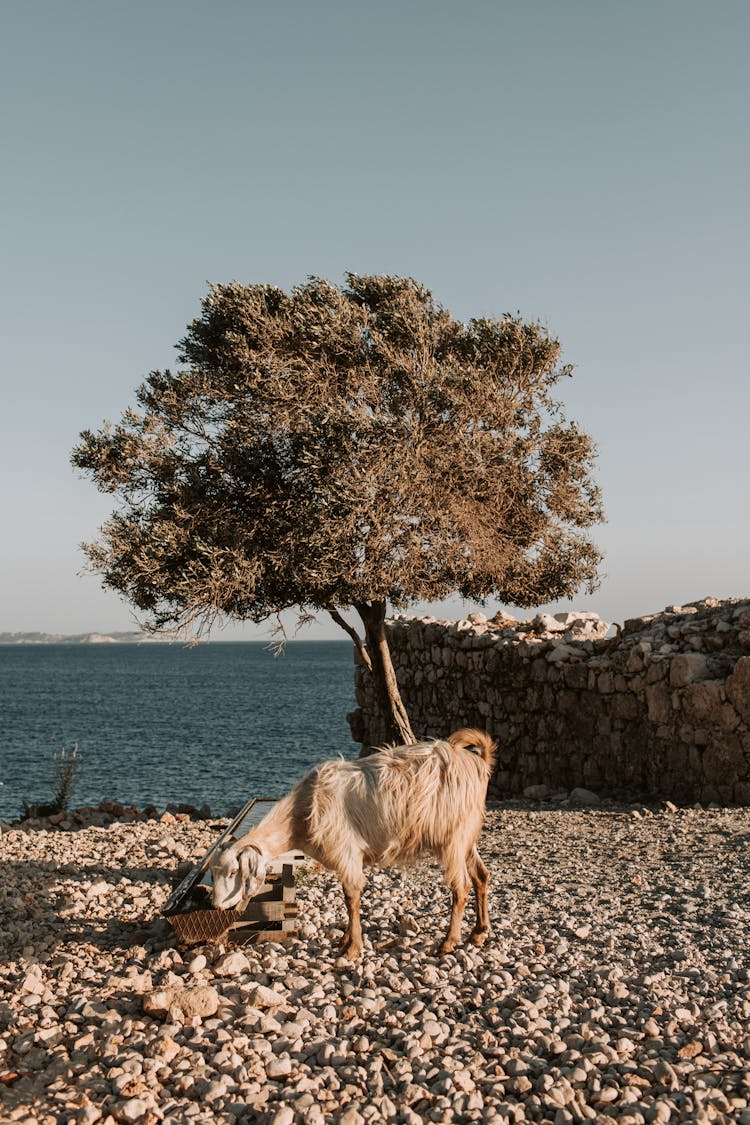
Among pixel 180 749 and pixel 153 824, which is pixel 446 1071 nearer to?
pixel 153 824

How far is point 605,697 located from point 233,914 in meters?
10.2

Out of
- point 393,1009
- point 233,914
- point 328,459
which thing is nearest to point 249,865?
point 233,914

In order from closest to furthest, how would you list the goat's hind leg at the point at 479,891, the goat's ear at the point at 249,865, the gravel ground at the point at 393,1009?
the gravel ground at the point at 393,1009 < the goat's ear at the point at 249,865 < the goat's hind leg at the point at 479,891

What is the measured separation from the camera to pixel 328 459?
41.8ft

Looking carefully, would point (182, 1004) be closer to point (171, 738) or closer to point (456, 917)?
point (456, 917)

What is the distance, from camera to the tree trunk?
49.3 feet

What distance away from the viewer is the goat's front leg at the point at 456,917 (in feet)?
21.5

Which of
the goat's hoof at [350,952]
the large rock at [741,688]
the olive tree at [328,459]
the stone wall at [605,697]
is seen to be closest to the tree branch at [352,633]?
the olive tree at [328,459]

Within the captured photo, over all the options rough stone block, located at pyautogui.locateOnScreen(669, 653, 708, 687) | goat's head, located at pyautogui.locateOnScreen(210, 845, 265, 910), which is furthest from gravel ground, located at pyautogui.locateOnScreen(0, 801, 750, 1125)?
rough stone block, located at pyautogui.locateOnScreen(669, 653, 708, 687)

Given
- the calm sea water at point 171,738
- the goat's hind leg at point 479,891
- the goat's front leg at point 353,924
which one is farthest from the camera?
the calm sea water at point 171,738

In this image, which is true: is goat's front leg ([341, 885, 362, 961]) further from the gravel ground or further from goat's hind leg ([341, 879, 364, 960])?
the gravel ground

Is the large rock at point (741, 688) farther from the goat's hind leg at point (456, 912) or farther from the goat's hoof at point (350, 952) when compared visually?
the goat's hoof at point (350, 952)

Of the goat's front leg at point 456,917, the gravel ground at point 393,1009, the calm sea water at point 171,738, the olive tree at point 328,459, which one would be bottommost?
the calm sea water at point 171,738

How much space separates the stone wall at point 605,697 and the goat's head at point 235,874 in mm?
8902
